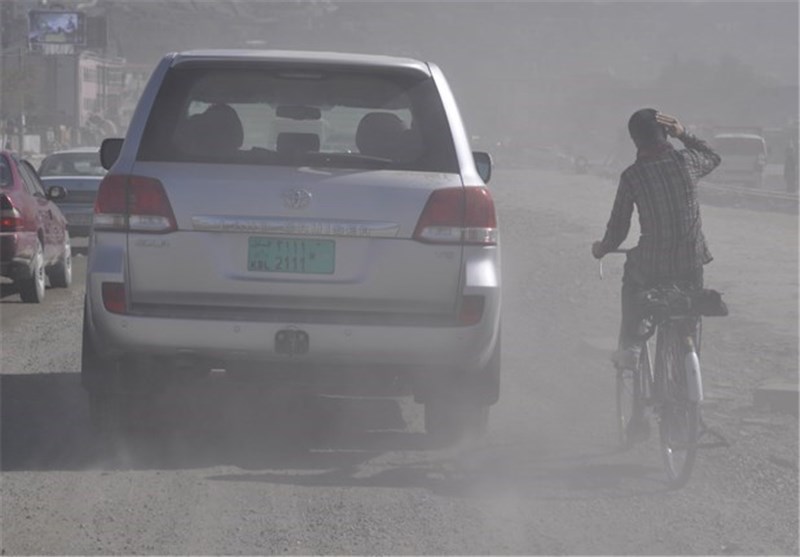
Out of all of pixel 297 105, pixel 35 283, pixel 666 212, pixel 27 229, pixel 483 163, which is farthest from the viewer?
pixel 35 283

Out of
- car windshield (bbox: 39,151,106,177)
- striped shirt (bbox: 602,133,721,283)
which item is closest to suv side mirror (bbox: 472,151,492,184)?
striped shirt (bbox: 602,133,721,283)

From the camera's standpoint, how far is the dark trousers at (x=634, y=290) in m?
7.11

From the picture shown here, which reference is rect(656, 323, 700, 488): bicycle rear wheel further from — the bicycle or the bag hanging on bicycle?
the bag hanging on bicycle

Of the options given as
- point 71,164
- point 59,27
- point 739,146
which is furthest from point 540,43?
point 71,164

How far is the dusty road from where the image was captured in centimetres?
584

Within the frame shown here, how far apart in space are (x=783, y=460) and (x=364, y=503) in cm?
266

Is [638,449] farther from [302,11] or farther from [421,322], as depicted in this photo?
[302,11]

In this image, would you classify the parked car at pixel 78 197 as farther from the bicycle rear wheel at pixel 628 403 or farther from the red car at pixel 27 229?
the bicycle rear wheel at pixel 628 403

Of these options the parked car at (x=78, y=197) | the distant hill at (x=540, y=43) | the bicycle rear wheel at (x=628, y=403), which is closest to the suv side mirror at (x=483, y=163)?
the bicycle rear wheel at (x=628, y=403)

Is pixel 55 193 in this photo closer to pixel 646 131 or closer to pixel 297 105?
pixel 297 105

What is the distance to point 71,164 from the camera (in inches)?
888

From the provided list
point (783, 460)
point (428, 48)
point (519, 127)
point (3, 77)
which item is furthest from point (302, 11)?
point (783, 460)

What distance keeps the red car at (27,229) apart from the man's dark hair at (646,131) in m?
8.03

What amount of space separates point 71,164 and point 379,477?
16.7m
